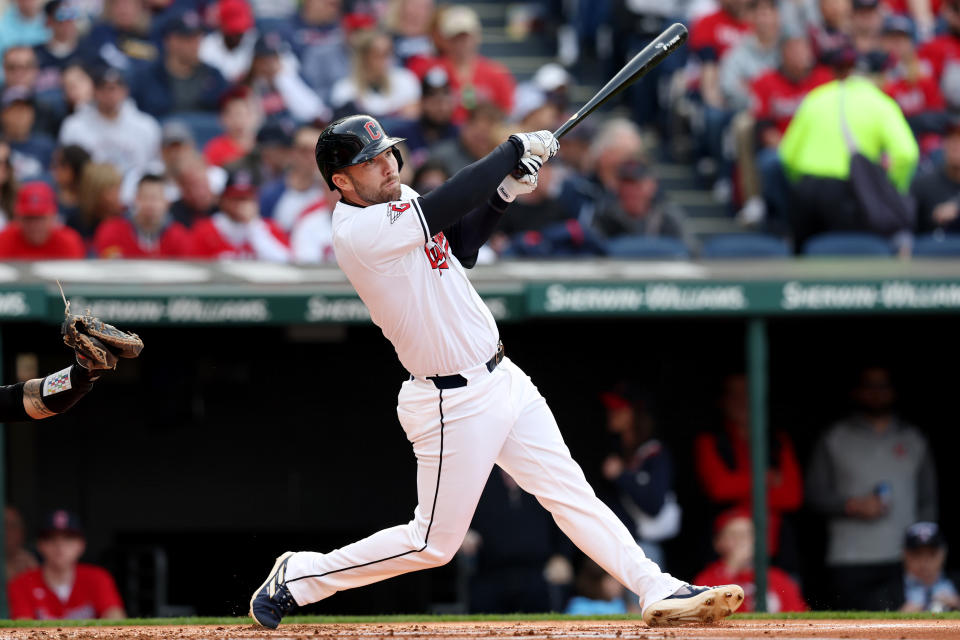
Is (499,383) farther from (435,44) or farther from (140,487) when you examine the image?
(435,44)

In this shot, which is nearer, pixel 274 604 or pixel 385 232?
pixel 385 232

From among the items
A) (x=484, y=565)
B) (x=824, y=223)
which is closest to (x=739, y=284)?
(x=824, y=223)

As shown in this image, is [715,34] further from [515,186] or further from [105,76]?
[515,186]

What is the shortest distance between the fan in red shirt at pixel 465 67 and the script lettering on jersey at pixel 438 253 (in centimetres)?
484

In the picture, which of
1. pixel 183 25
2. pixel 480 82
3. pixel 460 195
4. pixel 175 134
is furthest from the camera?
pixel 480 82

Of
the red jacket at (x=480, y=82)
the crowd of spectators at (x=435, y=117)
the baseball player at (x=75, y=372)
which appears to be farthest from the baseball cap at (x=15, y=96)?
the baseball player at (x=75, y=372)

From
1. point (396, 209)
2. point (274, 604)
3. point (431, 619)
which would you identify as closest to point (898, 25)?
point (431, 619)

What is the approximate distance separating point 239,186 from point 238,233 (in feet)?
0.81

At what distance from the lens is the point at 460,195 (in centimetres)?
435

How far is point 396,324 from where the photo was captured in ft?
15.0

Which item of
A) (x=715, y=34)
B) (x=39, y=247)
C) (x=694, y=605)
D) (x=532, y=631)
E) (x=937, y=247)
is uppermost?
(x=715, y=34)

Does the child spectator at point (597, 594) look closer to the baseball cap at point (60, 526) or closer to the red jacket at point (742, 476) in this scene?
the red jacket at point (742, 476)

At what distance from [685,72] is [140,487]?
4.54m

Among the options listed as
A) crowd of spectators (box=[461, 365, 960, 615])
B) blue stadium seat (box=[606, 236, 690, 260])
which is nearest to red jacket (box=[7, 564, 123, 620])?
crowd of spectators (box=[461, 365, 960, 615])
